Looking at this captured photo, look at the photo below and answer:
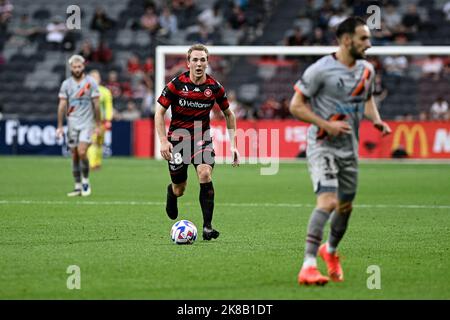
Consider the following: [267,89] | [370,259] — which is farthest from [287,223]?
[267,89]

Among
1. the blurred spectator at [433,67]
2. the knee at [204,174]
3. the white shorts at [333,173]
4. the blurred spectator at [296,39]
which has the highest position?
the blurred spectator at [296,39]

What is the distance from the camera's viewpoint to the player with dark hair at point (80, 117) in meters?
18.6

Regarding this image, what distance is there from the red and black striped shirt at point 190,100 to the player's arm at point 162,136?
18 centimetres

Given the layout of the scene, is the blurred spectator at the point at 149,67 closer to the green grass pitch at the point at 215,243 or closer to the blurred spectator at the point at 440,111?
the blurred spectator at the point at 440,111

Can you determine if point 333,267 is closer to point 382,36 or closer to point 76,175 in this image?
point 76,175

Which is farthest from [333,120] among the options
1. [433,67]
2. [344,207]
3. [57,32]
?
[57,32]

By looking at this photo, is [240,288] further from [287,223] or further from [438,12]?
[438,12]

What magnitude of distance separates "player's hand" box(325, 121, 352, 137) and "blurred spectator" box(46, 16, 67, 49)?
Result: 30.3 metres

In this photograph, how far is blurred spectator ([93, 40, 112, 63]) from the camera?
36.1 m

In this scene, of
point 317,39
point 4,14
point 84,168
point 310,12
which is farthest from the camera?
point 4,14

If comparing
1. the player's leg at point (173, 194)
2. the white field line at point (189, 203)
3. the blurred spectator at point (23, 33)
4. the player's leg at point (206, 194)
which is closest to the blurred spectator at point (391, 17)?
the blurred spectator at point (23, 33)

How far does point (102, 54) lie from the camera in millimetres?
36156

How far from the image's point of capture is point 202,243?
11.5m

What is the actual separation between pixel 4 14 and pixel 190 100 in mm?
28654
